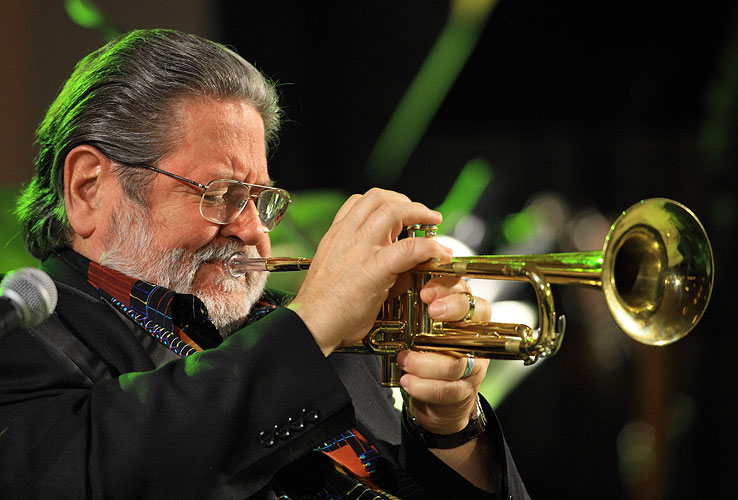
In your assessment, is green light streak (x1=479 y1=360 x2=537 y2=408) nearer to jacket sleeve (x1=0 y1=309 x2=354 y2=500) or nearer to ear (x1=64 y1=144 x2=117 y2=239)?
ear (x1=64 y1=144 x2=117 y2=239)

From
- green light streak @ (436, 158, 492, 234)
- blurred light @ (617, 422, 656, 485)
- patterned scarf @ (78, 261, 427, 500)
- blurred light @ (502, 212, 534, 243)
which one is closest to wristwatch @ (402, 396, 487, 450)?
patterned scarf @ (78, 261, 427, 500)

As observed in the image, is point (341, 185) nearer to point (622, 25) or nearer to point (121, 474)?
point (622, 25)

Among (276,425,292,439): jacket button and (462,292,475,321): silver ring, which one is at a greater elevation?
(462,292,475,321): silver ring

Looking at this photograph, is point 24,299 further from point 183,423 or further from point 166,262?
point 166,262

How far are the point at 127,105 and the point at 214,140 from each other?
9.4 inches

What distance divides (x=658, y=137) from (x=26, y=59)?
13.1 ft

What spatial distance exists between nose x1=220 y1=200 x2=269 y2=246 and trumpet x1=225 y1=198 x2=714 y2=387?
48 centimetres

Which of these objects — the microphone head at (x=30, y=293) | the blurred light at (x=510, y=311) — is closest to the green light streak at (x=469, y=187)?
the blurred light at (x=510, y=311)

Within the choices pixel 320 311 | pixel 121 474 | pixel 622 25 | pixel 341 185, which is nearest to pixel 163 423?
pixel 121 474

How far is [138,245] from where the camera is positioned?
6.52 feet

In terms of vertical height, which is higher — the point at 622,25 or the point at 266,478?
the point at 622,25

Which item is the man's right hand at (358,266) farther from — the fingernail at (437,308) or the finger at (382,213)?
the fingernail at (437,308)

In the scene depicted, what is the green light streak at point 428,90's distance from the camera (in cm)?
468

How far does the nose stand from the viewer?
2.07 metres
